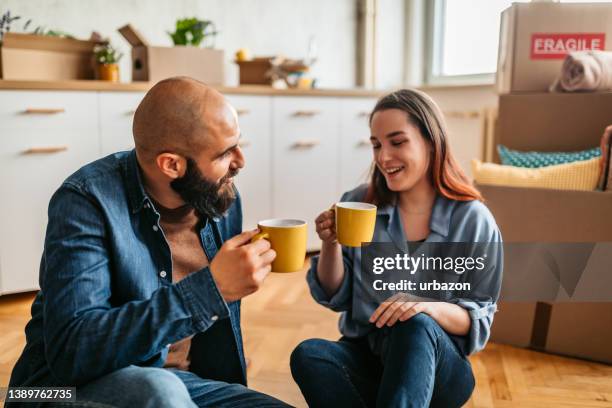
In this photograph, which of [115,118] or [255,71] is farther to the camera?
[255,71]

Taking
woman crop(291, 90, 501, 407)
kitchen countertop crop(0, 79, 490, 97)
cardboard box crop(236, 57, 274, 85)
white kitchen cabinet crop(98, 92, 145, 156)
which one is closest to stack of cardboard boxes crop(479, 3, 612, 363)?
woman crop(291, 90, 501, 407)

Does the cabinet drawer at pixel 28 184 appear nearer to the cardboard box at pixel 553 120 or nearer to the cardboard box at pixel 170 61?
the cardboard box at pixel 170 61

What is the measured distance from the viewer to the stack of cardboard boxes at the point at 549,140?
190 centimetres

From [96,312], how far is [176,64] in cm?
205

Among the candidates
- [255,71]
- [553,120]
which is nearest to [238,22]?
[255,71]

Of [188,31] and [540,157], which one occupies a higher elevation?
[188,31]

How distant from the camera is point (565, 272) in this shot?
189 cm

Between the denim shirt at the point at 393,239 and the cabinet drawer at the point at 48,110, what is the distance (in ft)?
4.94

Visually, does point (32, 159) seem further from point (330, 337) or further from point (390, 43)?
point (390, 43)

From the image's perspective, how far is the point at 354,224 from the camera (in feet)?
3.71

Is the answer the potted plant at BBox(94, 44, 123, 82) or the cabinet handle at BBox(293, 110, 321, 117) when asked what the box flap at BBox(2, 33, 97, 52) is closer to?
the potted plant at BBox(94, 44, 123, 82)

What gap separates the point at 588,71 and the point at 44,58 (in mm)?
2157

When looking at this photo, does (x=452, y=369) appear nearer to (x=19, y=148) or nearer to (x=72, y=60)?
(x=19, y=148)

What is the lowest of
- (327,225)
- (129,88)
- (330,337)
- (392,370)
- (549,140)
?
(330,337)
